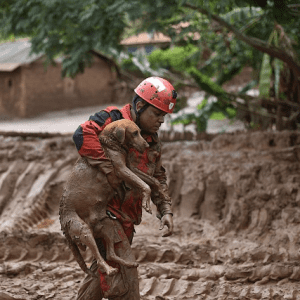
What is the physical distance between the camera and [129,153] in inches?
126

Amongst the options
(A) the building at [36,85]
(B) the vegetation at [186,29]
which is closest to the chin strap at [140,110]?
(B) the vegetation at [186,29]

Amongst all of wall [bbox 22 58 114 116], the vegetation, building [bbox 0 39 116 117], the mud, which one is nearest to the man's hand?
the mud

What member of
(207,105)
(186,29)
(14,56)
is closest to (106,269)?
(186,29)

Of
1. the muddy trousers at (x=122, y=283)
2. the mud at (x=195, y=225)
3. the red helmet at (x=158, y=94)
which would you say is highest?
the red helmet at (x=158, y=94)

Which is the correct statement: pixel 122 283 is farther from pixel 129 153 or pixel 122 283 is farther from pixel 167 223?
pixel 129 153

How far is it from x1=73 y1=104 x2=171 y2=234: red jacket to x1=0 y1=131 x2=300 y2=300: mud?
4.18 ft

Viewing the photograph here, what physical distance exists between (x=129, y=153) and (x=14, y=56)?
14779 mm

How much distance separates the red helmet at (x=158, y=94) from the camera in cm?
308

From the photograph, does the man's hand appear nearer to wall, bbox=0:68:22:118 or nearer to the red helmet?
the red helmet

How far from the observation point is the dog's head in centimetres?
301

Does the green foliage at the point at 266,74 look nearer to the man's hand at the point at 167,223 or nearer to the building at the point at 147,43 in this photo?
the man's hand at the point at 167,223

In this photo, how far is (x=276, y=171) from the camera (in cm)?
661

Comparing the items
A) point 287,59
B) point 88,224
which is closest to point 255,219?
point 287,59

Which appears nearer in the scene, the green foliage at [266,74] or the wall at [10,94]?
the green foliage at [266,74]
